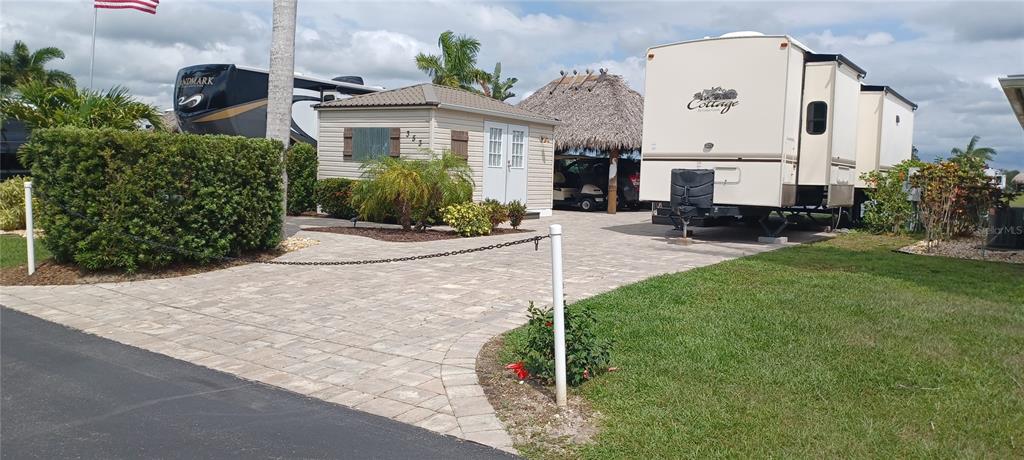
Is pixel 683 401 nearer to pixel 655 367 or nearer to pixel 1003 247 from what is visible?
pixel 655 367

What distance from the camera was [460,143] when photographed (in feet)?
58.2

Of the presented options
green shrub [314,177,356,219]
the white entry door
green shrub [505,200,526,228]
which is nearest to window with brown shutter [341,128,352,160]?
green shrub [314,177,356,219]

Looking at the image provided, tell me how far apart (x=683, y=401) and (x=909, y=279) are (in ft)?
18.9

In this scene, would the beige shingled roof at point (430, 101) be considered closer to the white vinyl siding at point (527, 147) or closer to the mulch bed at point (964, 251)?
the white vinyl siding at point (527, 147)

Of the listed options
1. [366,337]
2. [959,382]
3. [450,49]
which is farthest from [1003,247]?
[450,49]

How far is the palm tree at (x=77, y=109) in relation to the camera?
12.5 metres

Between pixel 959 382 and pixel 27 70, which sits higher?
pixel 27 70

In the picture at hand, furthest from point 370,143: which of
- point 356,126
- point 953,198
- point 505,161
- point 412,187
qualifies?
point 953,198

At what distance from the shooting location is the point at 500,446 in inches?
174

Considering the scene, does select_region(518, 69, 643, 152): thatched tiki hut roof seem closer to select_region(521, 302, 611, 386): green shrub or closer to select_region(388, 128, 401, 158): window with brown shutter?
select_region(388, 128, 401, 158): window with brown shutter

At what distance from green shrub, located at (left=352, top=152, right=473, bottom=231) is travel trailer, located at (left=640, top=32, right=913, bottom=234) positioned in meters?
3.56

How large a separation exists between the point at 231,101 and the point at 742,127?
12488 millimetres

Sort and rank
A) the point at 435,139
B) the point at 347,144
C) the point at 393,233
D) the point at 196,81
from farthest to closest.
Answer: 1. the point at 196,81
2. the point at 347,144
3. the point at 435,139
4. the point at 393,233

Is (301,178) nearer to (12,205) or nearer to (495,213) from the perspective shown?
(495,213)
